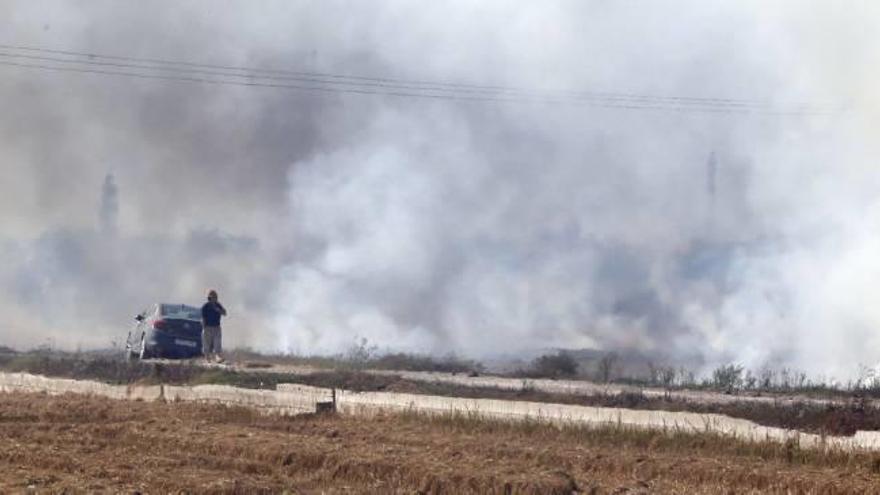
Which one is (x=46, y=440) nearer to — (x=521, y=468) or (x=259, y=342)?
(x=521, y=468)

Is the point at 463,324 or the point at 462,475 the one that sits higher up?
Result: the point at 463,324

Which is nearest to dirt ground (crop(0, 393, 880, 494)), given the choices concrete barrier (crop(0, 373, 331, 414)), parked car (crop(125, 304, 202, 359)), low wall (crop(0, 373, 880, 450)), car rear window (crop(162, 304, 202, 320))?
low wall (crop(0, 373, 880, 450))

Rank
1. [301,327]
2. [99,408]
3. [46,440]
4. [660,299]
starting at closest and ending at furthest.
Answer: [46,440] → [99,408] → [660,299] → [301,327]

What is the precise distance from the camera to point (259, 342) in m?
47.0

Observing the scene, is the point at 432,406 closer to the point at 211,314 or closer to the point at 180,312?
the point at 211,314

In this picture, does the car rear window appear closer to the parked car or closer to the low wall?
the parked car

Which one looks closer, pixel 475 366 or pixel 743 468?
pixel 743 468

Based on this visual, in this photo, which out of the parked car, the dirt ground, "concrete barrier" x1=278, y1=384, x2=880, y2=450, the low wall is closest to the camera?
the dirt ground

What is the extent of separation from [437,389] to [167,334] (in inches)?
517

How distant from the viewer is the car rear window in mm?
38719

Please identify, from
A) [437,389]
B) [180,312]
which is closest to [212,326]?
[180,312]

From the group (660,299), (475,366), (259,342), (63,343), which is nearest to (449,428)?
(475,366)

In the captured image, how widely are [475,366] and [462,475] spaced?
72.5 feet

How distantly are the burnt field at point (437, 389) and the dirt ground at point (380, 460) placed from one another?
9.12 ft
